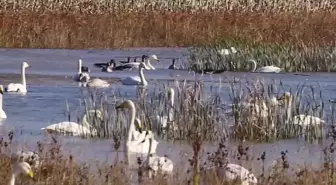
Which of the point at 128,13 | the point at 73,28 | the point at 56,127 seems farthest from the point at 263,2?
the point at 56,127

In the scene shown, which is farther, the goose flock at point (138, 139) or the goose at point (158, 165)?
the goose at point (158, 165)

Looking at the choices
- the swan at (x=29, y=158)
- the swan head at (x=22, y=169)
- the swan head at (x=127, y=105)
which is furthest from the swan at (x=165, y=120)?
the swan head at (x=22, y=169)

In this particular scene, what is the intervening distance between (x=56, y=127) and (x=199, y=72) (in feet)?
28.3

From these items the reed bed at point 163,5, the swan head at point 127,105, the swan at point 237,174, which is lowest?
the swan at point 237,174

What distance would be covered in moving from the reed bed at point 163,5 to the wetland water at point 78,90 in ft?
11.1

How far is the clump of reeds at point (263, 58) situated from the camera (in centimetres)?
1827

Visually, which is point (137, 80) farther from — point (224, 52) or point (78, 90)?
point (224, 52)

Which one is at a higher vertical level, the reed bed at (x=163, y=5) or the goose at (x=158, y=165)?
the reed bed at (x=163, y=5)

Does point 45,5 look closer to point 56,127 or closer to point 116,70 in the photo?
point 116,70

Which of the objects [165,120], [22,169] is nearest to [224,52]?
[165,120]

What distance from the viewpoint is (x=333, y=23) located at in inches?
928

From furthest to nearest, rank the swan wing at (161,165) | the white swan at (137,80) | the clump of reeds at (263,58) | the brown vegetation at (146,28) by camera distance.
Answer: the brown vegetation at (146,28)
the clump of reeds at (263,58)
the white swan at (137,80)
the swan wing at (161,165)

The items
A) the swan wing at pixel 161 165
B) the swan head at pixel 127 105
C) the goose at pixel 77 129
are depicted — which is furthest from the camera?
the goose at pixel 77 129

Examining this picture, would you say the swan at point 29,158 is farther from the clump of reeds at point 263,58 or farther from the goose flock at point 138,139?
the clump of reeds at point 263,58
